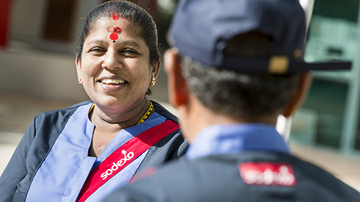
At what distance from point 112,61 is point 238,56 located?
3.30 feet

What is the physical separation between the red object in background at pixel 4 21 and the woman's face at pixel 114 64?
5.05 metres

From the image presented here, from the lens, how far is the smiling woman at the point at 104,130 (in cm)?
154

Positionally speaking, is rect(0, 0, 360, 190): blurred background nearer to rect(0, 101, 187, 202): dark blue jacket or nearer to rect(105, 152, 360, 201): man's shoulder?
rect(0, 101, 187, 202): dark blue jacket

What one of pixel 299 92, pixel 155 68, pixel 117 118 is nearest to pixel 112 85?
pixel 117 118

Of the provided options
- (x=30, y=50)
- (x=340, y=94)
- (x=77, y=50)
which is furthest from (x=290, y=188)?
(x=30, y=50)

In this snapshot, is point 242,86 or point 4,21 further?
point 4,21

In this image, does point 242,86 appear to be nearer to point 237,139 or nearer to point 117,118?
point 237,139

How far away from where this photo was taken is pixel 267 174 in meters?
0.72

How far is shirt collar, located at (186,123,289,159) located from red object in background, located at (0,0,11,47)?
612 centimetres

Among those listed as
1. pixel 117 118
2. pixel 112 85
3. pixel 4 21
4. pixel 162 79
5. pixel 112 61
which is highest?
pixel 112 61

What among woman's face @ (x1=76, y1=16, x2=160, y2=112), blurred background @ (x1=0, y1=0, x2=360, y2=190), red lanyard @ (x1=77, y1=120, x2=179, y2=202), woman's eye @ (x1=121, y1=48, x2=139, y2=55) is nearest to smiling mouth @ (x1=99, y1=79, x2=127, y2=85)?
woman's face @ (x1=76, y1=16, x2=160, y2=112)

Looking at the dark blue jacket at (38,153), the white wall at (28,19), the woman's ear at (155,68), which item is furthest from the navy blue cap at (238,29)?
the white wall at (28,19)

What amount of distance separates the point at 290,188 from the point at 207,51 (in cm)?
31

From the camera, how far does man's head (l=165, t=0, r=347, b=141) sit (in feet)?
2.42
